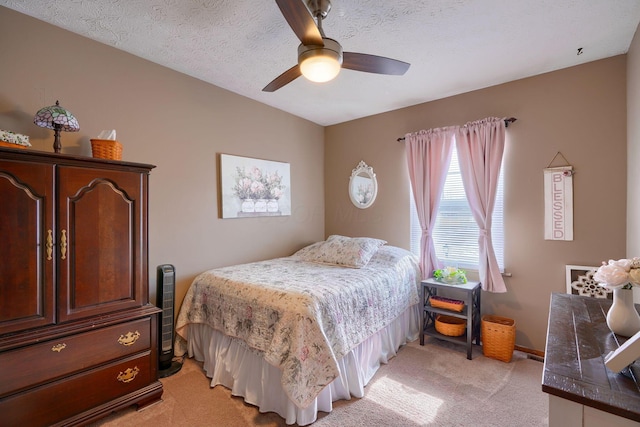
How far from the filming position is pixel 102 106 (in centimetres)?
225

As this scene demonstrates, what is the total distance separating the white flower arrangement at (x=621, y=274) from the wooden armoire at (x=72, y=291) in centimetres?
263

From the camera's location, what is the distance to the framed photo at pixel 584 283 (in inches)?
96.1

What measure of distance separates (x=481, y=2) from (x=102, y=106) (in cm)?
281

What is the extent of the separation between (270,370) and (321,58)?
2.02 meters

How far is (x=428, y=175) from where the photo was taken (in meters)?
3.23

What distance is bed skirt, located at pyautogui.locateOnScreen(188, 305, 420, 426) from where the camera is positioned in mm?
1911

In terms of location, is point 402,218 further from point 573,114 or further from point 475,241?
point 573,114

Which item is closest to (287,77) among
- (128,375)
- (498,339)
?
(128,375)

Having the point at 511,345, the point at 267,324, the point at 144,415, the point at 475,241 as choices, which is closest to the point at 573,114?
the point at 475,241

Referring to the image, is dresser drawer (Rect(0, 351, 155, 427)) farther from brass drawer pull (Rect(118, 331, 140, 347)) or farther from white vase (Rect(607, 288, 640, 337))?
white vase (Rect(607, 288, 640, 337))

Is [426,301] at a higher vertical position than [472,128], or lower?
lower

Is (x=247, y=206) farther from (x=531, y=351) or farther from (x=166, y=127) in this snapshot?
(x=531, y=351)

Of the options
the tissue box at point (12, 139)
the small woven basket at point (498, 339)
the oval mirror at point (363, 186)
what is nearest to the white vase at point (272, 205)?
the oval mirror at point (363, 186)

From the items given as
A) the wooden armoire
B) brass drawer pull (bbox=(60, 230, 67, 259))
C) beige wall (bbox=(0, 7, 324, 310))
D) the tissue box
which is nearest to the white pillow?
beige wall (bbox=(0, 7, 324, 310))
